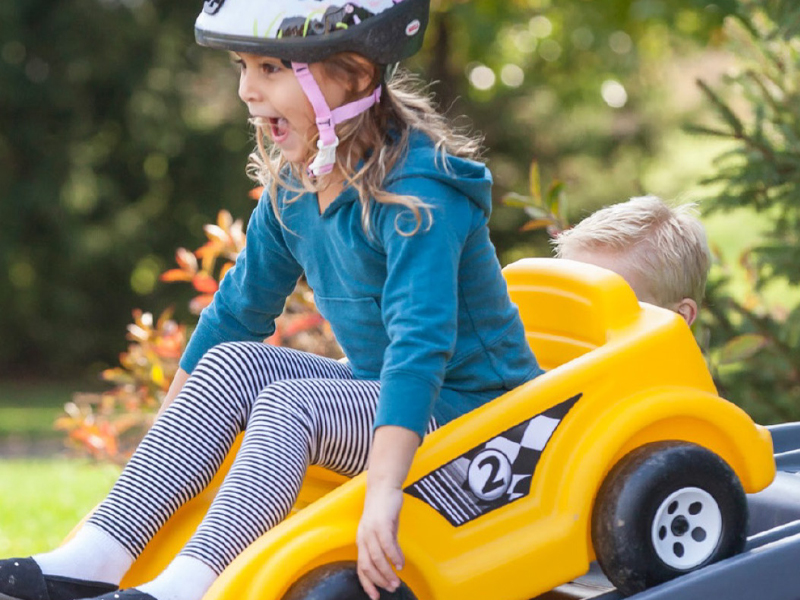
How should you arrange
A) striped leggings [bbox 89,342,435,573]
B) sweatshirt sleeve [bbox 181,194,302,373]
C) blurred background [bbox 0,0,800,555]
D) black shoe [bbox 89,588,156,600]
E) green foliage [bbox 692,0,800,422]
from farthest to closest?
blurred background [bbox 0,0,800,555] → green foliage [bbox 692,0,800,422] → sweatshirt sleeve [bbox 181,194,302,373] → striped leggings [bbox 89,342,435,573] → black shoe [bbox 89,588,156,600]

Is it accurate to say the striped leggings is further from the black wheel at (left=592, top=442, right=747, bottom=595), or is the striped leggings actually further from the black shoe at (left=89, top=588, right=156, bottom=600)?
the black wheel at (left=592, top=442, right=747, bottom=595)

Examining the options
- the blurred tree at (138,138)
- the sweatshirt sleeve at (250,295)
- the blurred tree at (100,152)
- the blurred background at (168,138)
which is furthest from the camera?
the blurred tree at (100,152)

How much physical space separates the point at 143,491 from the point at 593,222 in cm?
145

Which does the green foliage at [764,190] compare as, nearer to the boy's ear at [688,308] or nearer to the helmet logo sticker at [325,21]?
the boy's ear at [688,308]

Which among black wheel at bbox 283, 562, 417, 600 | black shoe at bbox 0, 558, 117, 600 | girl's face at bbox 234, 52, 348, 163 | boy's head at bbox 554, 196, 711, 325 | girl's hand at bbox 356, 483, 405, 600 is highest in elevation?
girl's face at bbox 234, 52, 348, 163

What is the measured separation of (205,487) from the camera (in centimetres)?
224

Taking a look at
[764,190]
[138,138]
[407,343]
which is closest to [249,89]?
[407,343]

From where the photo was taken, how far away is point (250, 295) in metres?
2.56

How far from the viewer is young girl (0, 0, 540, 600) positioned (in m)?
1.91

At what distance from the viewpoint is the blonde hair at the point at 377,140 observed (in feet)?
6.89

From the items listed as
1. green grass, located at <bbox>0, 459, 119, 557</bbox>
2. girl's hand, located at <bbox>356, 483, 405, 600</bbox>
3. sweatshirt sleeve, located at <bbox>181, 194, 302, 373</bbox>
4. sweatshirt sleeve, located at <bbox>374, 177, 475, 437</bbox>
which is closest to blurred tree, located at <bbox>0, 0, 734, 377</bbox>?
green grass, located at <bbox>0, 459, 119, 557</bbox>

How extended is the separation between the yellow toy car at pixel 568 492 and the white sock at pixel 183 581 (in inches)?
2.7

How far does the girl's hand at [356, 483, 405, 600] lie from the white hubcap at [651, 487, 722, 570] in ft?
1.81

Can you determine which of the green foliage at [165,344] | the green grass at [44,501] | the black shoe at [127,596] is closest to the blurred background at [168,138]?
the green grass at [44,501]
